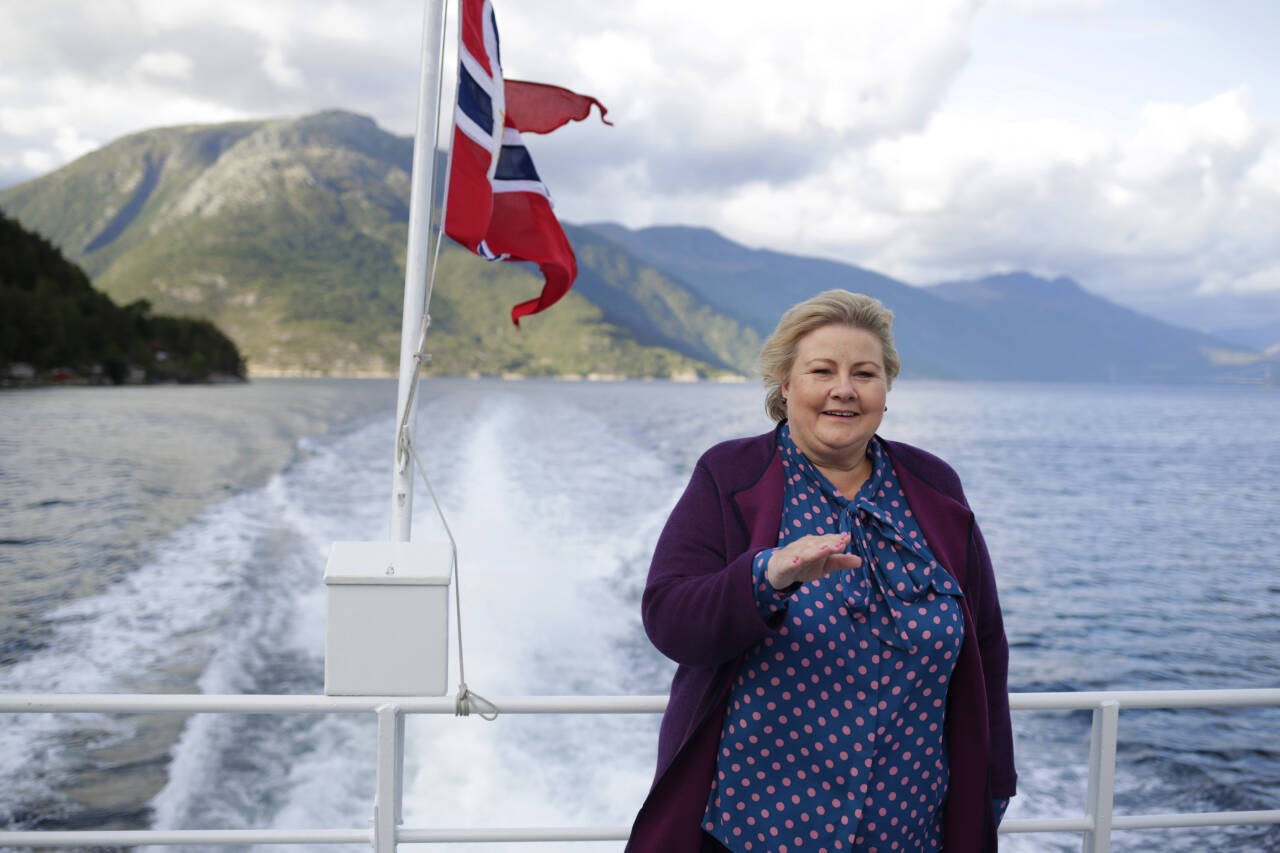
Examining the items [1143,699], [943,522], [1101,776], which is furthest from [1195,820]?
[943,522]

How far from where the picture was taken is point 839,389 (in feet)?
4.98

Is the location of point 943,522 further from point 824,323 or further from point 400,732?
point 400,732

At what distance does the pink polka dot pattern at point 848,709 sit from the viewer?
142 centimetres

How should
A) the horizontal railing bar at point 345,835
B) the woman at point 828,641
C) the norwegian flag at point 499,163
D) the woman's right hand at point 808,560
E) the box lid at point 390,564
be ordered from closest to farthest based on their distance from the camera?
the woman's right hand at point 808,560
the woman at point 828,641
the box lid at point 390,564
the horizontal railing bar at point 345,835
the norwegian flag at point 499,163

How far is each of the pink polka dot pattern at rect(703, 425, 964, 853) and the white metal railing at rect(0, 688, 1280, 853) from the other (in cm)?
37

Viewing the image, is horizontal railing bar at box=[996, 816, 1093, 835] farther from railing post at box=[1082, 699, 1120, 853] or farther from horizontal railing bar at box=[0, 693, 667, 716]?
horizontal railing bar at box=[0, 693, 667, 716]

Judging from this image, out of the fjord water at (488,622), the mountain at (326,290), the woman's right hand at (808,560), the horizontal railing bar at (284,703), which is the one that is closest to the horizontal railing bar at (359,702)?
the horizontal railing bar at (284,703)

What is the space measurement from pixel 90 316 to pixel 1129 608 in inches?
2892

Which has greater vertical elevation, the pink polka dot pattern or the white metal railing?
the pink polka dot pattern

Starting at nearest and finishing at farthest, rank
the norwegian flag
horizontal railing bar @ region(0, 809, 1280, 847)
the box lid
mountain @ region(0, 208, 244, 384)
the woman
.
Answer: the woman < the box lid < horizontal railing bar @ region(0, 809, 1280, 847) < the norwegian flag < mountain @ region(0, 208, 244, 384)

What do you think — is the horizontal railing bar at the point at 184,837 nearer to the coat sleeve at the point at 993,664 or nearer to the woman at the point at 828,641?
the woman at the point at 828,641

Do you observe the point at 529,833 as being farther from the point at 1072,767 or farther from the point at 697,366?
the point at 697,366

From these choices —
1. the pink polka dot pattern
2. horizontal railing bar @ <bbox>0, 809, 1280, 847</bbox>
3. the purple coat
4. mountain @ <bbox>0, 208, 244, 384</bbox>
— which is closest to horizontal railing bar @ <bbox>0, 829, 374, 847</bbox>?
horizontal railing bar @ <bbox>0, 809, 1280, 847</bbox>

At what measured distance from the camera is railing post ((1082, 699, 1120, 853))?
201 centimetres
